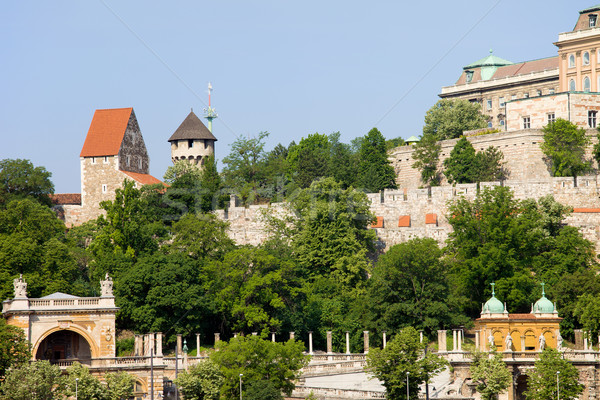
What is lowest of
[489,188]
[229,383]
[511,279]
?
[229,383]

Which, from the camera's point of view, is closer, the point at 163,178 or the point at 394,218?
the point at 394,218

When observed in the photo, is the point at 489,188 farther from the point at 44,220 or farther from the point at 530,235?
the point at 44,220

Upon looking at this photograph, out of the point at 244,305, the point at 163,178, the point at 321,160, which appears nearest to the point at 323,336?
the point at 244,305

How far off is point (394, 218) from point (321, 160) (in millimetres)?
12855

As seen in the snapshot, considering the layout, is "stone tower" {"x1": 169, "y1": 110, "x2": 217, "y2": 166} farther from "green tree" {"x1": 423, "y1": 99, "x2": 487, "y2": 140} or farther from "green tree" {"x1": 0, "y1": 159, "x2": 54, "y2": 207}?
"green tree" {"x1": 423, "y1": 99, "x2": 487, "y2": 140}

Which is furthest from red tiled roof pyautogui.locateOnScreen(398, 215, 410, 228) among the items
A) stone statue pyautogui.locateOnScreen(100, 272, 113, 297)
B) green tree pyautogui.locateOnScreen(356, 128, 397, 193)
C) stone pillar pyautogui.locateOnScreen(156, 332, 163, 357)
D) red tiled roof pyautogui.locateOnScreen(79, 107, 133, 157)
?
stone statue pyautogui.locateOnScreen(100, 272, 113, 297)

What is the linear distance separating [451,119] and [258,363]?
50152 millimetres

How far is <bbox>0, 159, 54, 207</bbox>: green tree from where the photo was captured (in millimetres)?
94875

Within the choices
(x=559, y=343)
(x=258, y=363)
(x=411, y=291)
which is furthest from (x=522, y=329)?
(x=258, y=363)

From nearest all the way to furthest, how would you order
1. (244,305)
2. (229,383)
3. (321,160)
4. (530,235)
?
(229,383), (244,305), (530,235), (321,160)

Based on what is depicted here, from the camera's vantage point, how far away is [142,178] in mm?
102688

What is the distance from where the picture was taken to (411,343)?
55.4 meters

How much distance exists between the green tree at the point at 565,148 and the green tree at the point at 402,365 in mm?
34701

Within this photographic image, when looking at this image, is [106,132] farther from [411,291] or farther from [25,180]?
[411,291]
